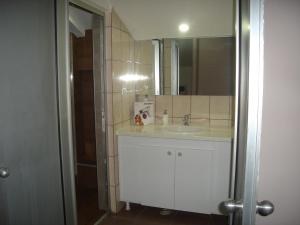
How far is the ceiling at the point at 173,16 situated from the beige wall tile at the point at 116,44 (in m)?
0.16

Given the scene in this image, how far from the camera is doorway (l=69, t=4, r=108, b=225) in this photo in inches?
82.1

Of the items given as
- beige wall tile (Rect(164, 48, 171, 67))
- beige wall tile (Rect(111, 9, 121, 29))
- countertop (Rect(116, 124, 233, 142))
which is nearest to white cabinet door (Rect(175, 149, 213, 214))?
countertop (Rect(116, 124, 233, 142))

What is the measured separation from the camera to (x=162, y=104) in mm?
2484

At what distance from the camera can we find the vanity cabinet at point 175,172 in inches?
75.6

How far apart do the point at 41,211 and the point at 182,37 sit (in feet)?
6.21

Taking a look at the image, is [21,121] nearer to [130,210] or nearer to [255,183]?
[255,183]

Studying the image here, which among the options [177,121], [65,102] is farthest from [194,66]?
[65,102]

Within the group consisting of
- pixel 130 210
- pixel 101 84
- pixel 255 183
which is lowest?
pixel 130 210

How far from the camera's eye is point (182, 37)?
2312mm

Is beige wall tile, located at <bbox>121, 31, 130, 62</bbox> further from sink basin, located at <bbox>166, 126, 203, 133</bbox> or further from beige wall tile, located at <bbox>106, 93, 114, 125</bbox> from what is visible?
sink basin, located at <bbox>166, 126, 203, 133</bbox>

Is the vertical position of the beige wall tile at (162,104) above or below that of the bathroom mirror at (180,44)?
below

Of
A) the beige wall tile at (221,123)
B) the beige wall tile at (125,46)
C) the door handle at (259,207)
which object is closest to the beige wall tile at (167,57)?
the beige wall tile at (125,46)

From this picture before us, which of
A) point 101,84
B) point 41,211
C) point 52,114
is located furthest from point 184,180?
point 52,114

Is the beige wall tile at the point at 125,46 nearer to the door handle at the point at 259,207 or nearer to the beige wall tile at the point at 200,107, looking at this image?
the beige wall tile at the point at 200,107
